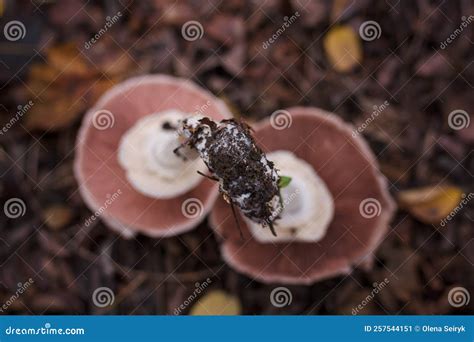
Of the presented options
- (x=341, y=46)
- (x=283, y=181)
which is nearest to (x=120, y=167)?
(x=283, y=181)

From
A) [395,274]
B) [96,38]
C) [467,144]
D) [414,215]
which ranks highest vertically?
[96,38]

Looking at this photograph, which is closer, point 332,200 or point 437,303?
point 332,200

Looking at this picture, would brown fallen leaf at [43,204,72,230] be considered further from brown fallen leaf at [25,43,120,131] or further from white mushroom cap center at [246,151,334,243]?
white mushroom cap center at [246,151,334,243]
